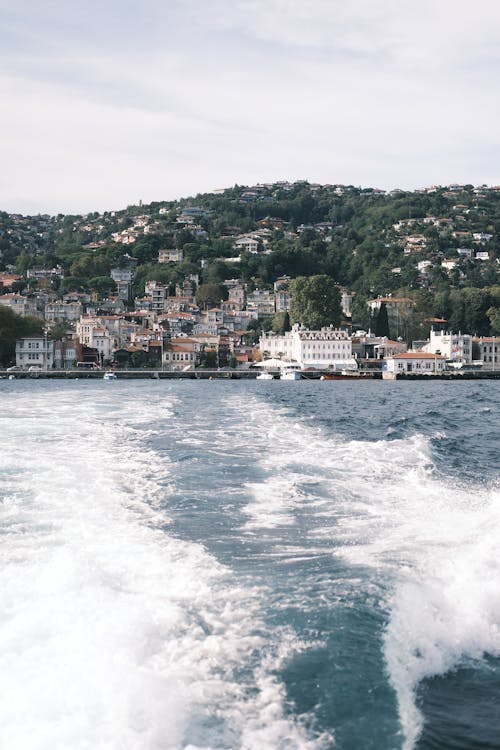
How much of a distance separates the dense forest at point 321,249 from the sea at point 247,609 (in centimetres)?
8133

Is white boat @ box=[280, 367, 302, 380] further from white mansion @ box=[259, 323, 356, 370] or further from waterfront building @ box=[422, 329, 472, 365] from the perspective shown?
waterfront building @ box=[422, 329, 472, 365]

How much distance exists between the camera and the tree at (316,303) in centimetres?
8944

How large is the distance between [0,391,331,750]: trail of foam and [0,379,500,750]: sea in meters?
0.01

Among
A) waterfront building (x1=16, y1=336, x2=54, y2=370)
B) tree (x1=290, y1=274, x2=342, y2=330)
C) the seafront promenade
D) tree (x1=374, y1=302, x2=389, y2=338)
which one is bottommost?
the seafront promenade

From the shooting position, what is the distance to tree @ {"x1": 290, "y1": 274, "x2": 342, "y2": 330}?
89438mm

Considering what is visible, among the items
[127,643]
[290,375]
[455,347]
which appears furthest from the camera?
[455,347]

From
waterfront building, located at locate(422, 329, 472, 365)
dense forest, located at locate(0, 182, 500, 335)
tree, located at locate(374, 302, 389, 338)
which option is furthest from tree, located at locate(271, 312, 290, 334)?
waterfront building, located at locate(422, 329, 472, 365)

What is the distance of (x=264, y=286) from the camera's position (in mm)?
121188

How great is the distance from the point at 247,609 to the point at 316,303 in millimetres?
84973

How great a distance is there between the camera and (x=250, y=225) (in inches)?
6767

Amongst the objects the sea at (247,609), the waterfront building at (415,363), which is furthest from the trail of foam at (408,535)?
the waterfront building at (415,363)

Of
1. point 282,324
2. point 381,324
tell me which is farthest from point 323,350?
point 282,324

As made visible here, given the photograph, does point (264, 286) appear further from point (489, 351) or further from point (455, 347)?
point (455, 347)

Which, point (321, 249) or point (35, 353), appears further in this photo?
point (321, 249)
